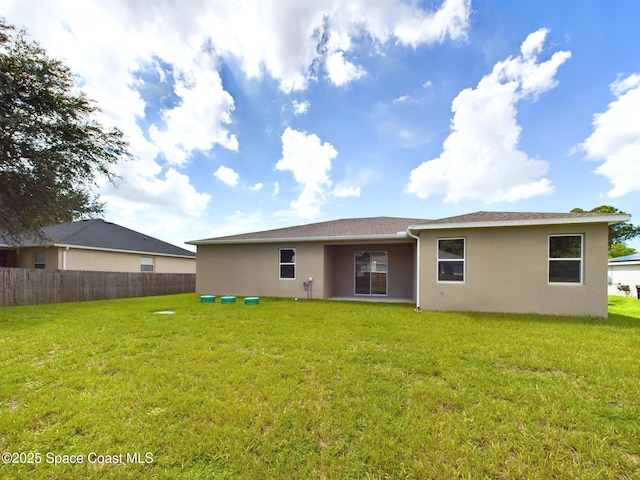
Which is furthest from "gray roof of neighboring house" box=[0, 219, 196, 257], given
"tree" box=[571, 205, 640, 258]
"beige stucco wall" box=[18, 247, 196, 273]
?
"tree" box=[571, 205, 640, 258]

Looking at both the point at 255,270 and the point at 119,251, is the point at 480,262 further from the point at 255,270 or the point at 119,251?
the point at 119,251

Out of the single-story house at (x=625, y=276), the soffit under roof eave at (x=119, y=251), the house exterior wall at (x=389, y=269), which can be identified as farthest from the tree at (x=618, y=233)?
the soffit under roof eave at (x=119, y=251)

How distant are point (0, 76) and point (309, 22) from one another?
9439 mm

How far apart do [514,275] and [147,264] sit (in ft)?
61.1

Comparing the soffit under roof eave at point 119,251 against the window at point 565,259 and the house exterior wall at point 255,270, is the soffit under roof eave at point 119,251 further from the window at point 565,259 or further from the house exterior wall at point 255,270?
the window at point 565,259

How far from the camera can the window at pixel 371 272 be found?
1250cm

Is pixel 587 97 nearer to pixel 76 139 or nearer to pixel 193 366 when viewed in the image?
pixel 193 366

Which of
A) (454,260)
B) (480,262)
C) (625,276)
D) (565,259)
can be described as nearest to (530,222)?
(565,259)

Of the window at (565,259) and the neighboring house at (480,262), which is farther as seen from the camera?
the window at (565,259)

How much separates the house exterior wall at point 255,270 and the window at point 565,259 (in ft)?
24.4

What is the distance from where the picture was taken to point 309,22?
9109 mm

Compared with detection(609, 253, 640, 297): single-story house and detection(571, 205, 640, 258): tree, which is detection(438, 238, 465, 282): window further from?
detection(571, 205, 640, 258): tree

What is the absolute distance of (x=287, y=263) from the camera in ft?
39.9

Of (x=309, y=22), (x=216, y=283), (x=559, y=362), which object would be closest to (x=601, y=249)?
(x=559, y=362)
